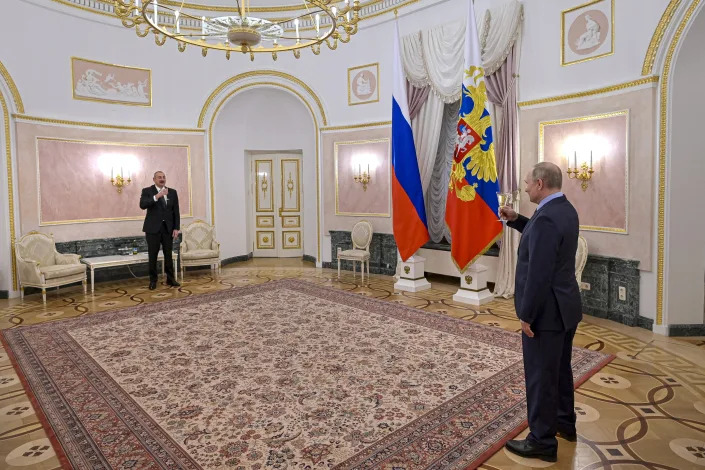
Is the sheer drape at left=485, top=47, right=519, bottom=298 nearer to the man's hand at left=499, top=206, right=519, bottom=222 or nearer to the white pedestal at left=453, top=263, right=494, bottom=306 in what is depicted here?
the white pedestal at left=453, top=263, right=494, bottom=306

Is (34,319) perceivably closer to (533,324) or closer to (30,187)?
(30,187)

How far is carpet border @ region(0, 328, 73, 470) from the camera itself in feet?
9.41

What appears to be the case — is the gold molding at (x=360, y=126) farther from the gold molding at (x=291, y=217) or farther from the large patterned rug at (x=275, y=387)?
the large patterned rug at (x=275, y=387)

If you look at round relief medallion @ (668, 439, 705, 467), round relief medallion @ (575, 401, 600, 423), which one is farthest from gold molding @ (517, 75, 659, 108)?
round relief medallion @ (668, 439, 705, 467)

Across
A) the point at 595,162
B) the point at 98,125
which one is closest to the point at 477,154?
the point at 595,162

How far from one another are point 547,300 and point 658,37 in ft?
13.7

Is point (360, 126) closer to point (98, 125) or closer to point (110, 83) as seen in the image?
point (110, 83)

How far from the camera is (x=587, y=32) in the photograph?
580cm

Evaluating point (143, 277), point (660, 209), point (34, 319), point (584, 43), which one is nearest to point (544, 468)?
point (660, 209)

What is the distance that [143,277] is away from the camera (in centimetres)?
878

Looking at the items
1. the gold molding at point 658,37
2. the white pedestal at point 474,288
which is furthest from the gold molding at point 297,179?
the gold molding at point 658,37

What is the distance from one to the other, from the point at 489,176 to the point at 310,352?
3281 mm

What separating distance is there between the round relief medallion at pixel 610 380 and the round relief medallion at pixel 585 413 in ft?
1.61

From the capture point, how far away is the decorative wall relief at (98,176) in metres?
7.67
